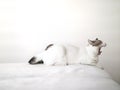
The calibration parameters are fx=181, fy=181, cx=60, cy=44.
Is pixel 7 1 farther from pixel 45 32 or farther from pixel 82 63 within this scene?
pixel 82 63

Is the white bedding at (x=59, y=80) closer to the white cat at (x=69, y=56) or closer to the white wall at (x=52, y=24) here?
the white cat at (x=69, y=56)

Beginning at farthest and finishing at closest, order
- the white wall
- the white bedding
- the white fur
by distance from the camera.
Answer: the white wall
the white fur
the white bedding

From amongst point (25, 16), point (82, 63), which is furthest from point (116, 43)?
point (25, 16)

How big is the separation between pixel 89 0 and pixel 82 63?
1058 mm

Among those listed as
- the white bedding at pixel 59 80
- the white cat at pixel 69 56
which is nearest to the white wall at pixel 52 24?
the white cat at pixel 69 56

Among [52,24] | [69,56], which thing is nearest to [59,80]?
[69,56]

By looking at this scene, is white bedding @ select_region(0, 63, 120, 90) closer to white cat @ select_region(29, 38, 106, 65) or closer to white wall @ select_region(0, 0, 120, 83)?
white cat @ select_region(29, 38, 106, 65)

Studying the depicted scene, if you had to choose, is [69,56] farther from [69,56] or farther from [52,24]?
[52,24]

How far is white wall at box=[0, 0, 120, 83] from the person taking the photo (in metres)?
2.68

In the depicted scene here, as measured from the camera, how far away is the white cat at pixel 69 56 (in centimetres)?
217

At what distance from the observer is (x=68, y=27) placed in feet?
8.98

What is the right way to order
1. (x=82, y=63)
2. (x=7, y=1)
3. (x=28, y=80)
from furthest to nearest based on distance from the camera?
(x=7, y=1) → (x=82, y=63) → (x=28, y=80)

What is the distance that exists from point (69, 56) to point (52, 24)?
702 millimetres

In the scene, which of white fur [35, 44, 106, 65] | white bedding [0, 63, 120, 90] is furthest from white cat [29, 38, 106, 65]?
white bedding [0, 63, 120, 90]
